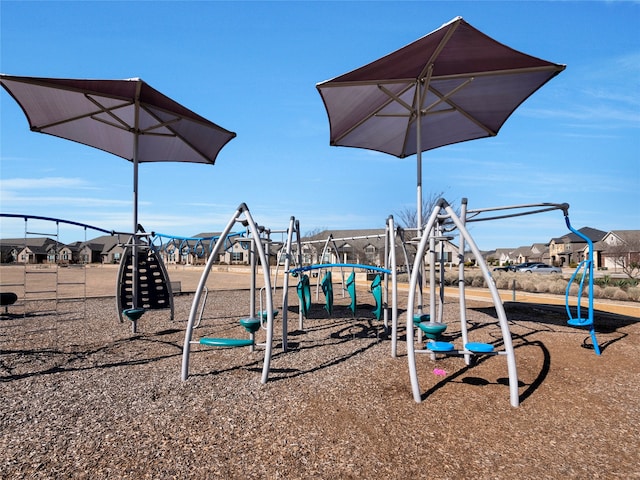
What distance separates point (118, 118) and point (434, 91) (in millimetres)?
6239

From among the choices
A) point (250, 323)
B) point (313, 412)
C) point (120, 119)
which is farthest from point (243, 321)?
point (120, 119)

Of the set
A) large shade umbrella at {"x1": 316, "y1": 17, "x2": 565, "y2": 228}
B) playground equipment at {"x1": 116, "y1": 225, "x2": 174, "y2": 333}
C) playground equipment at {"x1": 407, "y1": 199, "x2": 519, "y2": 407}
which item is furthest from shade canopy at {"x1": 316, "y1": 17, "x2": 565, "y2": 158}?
playground equipment at {"x1": 116, "y1": 225, "x2": 174, "y2": 333}

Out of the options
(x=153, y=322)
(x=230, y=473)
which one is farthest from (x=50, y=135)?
(x=230, y=473)

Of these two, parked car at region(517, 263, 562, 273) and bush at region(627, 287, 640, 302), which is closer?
bush at region(627, 287, 640, 302)

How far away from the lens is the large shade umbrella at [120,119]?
6789mm

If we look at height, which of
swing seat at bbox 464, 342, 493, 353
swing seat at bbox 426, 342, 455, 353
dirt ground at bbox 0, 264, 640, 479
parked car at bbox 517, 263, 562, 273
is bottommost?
parked car at bbox 517, 263, 562, 273

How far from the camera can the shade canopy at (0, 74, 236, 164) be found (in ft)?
22.2

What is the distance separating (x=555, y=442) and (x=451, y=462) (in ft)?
3.70

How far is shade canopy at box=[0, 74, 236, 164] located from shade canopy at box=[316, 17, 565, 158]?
3.36 metres

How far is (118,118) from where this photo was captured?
7758 mm

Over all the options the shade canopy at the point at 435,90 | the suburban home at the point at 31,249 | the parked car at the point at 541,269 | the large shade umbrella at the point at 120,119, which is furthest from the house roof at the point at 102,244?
the shade canopy at the point at 435,90

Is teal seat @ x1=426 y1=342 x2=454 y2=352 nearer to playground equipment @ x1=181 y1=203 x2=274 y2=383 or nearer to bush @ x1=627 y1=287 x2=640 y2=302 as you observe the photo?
playground equipment @ x1=181 y1=203 x2=274 y2=383

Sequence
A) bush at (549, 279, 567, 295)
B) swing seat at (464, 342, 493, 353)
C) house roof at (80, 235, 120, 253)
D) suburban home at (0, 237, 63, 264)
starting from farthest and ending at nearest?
house roof at (80, 235, 120, 253), bush at (549, 279, 567, 295), suburban home at (0, 237, 63, 264), swing seat at (464, 342, 493, 353)

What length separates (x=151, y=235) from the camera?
8383 millimetres
